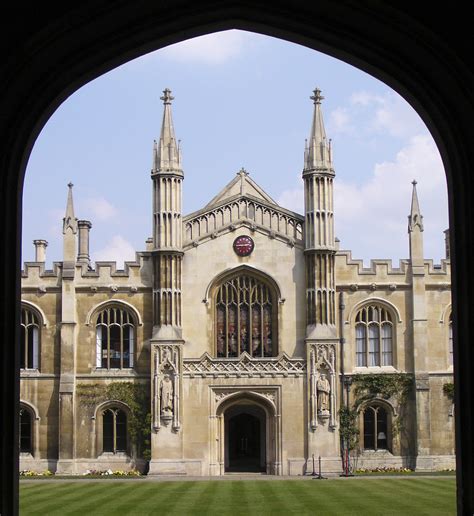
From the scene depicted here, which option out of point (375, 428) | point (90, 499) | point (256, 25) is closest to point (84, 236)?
point (375, 428)

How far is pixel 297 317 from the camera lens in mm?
39250

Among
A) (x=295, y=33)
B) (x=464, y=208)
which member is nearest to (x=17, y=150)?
(x=295, y=33)

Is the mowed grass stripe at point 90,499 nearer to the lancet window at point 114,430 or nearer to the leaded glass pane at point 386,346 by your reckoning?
the lancet window at point 114,430

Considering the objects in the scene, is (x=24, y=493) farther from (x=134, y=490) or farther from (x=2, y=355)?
(x=2, y=355)

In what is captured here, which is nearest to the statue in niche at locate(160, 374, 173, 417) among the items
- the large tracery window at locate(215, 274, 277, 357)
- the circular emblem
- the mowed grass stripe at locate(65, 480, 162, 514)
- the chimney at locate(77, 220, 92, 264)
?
the large tracery window at locate(215, 274, 277, 357)

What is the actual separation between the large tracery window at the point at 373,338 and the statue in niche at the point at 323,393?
1.50m

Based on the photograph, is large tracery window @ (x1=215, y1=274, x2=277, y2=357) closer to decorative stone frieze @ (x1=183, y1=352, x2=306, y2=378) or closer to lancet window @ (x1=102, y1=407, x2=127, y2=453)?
decorative stone frieze @ (x1=183, y1=352, x2=306, y2=378)

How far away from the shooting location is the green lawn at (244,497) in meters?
23.8

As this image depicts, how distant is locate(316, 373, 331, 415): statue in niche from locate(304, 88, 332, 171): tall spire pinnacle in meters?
7.19

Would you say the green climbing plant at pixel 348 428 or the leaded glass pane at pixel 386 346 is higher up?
the leaded glass pane at pixel 386 346

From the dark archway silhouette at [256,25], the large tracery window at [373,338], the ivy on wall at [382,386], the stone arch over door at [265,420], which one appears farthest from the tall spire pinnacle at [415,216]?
the dark archway silhouette at [256,25]

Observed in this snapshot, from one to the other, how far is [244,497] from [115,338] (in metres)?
13.1

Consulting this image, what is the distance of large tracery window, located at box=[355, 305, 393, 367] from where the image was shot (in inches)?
1555

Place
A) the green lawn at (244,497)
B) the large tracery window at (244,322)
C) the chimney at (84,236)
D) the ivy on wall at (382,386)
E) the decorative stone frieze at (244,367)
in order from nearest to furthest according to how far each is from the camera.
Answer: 1. the green lawn at (244,497)
2. the decorative stone frieze at (244,367)
3. the ivy on wall at (382,386)
4. the large tracery window at (244,322)
5. the chimney at (84,236)
